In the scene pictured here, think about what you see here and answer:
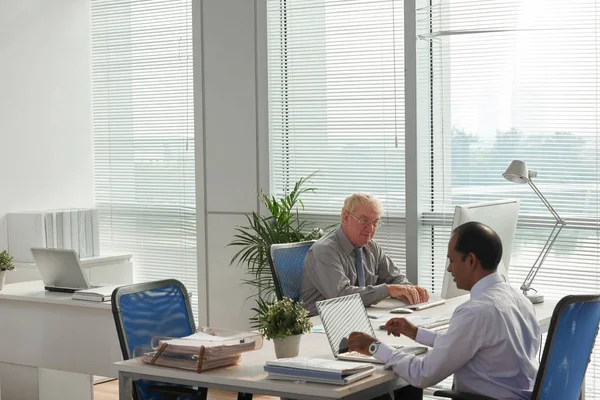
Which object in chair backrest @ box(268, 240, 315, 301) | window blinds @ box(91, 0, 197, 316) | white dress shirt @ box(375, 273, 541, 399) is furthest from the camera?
window blinds @ box(91, 0, 197, 316)

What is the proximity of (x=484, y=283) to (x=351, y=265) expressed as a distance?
5.74 ft

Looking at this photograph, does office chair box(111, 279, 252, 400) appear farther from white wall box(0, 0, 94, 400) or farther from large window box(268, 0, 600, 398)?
white wall box(0, 0, 94, 400)

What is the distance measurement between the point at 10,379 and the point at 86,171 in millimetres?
2226

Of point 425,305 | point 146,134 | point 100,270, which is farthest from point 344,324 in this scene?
point 146,134

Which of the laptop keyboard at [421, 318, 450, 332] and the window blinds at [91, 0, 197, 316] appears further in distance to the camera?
the window blinds at [91, 0, 197, 316]

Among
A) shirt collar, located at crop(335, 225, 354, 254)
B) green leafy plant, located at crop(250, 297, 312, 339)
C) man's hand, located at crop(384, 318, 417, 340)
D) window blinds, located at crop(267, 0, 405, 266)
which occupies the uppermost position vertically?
window blinds, located at crop(267, 0, 405, 266)

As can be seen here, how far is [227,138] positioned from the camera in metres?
6.73

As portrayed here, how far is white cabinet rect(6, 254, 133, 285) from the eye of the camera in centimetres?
669

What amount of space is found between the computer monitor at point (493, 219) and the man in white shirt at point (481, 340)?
1.03m

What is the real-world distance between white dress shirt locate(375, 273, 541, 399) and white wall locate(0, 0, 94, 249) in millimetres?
4418

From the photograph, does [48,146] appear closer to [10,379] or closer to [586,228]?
[10,379]

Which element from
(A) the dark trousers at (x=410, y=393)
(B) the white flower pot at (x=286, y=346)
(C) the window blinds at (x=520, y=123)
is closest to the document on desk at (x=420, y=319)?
(A) the dark trousers at (x=410, y=393)

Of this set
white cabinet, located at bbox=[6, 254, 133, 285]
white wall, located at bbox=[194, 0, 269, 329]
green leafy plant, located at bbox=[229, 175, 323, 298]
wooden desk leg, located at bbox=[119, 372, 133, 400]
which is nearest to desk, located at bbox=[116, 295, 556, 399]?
wooden desk leg, located at bbox=[119, 372, 133, 400]

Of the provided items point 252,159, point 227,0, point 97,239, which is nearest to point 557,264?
point 252,159
